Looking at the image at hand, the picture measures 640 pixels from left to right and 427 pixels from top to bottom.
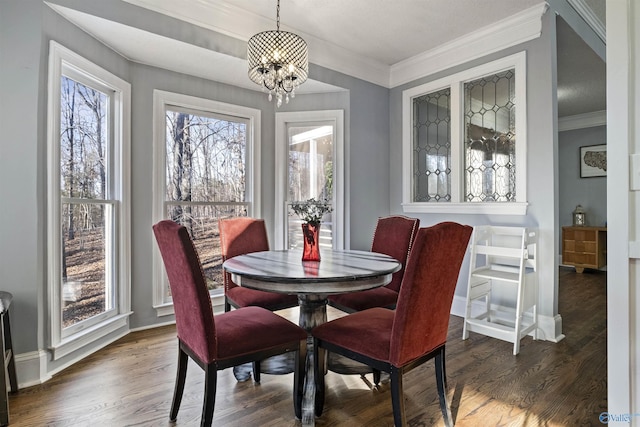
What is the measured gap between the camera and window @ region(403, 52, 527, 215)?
10.6ft

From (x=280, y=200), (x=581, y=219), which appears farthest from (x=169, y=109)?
(x=581, y=219)

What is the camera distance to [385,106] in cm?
427

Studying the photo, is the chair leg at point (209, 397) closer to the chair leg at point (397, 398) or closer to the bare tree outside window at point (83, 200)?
the chair leg at point (397, 398)

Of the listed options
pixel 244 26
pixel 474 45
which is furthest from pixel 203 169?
pixel 474 45

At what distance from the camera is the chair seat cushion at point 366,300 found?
96.3 inches

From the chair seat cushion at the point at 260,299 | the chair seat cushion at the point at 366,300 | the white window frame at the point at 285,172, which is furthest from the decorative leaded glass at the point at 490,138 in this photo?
the chair seat cushion at the point at 260,299

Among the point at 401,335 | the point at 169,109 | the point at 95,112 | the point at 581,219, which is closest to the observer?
the point at 401,335

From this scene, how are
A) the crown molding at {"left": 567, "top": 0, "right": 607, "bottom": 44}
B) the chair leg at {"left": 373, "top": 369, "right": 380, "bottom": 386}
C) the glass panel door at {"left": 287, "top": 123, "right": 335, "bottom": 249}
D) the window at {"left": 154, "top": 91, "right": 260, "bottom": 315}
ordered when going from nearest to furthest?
the chair leg at {"left": 373, "top": 369, "right": 380, "bottom": 386}, the crown molding at {"left": 567, "top": 0, "right": 607, "bottom": 44}, the window at {"left": 154, "top": 91, "right": 260, "bottom": 315}, the glass panel door at {"left": 287, "top": 123, "right": 335, "bottom": 249}

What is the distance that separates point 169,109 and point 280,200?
1.43 meters

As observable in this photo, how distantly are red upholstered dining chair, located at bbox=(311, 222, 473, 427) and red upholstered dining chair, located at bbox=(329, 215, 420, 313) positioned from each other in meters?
0.59

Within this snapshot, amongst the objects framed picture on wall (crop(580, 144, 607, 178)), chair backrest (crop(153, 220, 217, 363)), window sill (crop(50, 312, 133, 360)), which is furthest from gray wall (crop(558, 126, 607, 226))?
window sill (crop(50, 312, 133, 360))

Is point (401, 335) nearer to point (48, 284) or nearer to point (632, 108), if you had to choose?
point (632, 108)

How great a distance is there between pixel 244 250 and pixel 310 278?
130cm

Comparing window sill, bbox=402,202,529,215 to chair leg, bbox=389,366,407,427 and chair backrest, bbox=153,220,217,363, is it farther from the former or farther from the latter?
chair backrest, bbox=153,220,217,363
